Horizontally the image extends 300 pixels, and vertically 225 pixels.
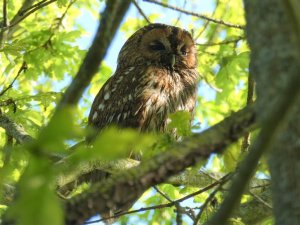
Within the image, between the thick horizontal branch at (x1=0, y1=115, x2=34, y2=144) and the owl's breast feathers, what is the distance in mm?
1241

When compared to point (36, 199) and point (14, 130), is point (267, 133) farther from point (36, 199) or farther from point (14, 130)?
point (14, 130)

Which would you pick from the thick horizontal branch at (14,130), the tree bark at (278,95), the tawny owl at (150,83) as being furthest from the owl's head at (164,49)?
the tree bark at (278,95)

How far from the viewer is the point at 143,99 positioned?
5.55 m

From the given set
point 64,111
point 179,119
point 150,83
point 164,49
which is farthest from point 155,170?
point 164,49

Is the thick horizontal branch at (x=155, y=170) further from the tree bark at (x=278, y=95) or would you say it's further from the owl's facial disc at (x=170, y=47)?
the owl's facial disc at (x=170, y=47)

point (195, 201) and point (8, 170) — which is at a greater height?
point (195, 201)

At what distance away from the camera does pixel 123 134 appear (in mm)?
1331

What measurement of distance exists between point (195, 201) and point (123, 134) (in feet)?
13.5

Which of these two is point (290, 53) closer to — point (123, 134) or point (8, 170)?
point (123, 134)

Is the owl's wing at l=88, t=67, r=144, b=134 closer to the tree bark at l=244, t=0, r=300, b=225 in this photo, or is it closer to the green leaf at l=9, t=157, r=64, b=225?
the tree bark at l=244, t=0, r=300, b=225

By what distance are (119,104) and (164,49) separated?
3.55ft

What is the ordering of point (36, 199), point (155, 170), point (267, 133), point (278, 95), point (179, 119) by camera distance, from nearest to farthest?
point (36, 199)
point (267, 133)
point (278, 95)
point (155, 170)
point (179, 119)

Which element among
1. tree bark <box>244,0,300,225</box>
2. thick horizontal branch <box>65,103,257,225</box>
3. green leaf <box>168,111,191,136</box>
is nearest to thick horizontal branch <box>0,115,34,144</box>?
green leaf <box>168,111,191,136</box>

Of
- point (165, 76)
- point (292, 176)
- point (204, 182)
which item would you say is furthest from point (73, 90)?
point (165, 76)
